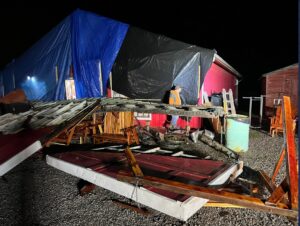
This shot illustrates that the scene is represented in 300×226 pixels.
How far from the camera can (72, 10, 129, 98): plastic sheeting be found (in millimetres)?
9857

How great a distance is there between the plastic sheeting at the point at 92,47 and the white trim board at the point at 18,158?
7.05 meters

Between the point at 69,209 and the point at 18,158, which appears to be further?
the point at 69,209

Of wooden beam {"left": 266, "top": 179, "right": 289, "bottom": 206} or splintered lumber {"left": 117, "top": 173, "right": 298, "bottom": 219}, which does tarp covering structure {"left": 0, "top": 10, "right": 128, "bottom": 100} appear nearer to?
splintered lumber {"left": 117, "top": 173, "right": 298, "bottom": 219}

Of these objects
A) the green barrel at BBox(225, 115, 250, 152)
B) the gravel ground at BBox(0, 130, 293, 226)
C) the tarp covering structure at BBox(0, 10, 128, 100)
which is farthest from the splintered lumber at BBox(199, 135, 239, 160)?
the tarp covering structure at BBox(0, 10, 128, 100)

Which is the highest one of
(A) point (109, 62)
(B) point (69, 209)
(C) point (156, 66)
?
(A) point (109, 62)

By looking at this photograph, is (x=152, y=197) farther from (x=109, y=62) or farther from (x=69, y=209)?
(x=109, y=62)

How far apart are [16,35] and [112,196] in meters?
21.1

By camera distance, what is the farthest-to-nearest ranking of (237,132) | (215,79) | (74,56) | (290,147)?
(215,79) < (74,56) < (237,132) < (290,147)

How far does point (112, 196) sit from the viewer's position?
4719 millimetres

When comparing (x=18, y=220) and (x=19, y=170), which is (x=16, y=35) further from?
(x=18, y=220)

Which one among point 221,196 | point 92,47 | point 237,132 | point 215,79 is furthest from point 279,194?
point 215,79

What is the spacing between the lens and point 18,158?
3.01 m

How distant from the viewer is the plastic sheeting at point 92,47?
9857mm

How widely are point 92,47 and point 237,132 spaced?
7254 millimetres
